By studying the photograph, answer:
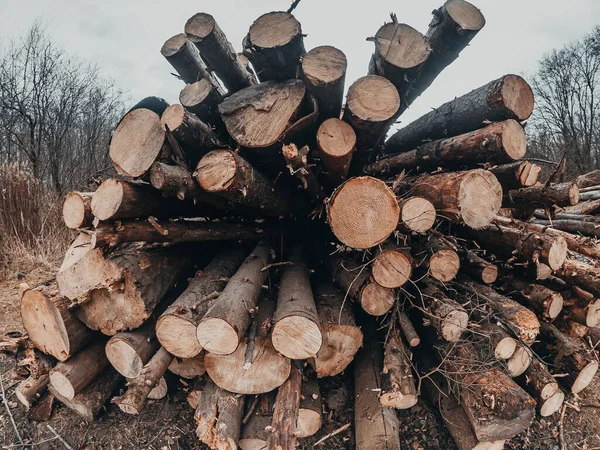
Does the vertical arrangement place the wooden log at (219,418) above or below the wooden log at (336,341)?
above

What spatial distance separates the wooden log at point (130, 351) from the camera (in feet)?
7.29

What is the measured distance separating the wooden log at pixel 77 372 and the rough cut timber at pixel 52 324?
5 centimetres

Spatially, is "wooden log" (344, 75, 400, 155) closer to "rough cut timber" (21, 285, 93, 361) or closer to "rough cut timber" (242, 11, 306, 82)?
"rough cut timber" (242, 11, 306, 82)

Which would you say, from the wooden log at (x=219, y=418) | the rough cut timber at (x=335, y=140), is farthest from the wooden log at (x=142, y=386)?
the rough cut timber at (x=335, y=140)

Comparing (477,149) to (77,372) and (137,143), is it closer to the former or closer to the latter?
(137,143)

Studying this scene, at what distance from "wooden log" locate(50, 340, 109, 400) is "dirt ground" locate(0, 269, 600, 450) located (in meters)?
0.28

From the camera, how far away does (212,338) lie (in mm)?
1995

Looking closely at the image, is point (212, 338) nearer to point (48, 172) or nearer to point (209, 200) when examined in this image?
point (209, 200)

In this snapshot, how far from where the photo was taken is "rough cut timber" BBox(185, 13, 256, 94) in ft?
7.67

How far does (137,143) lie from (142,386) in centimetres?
148

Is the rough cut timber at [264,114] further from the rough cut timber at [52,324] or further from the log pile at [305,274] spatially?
the rough cut timber at [52,324]

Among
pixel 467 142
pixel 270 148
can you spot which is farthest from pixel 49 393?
pixel 467 142

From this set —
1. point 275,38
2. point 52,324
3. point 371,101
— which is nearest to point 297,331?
point 371,101

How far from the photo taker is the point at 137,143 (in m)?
2.27
